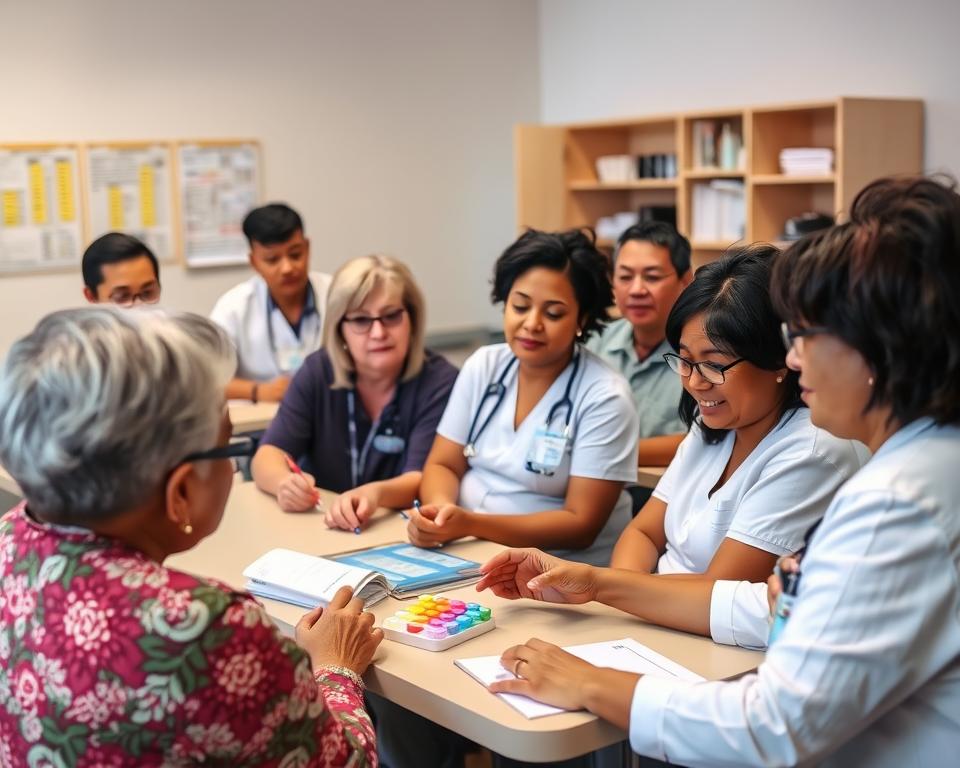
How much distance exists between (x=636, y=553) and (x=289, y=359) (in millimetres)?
2643

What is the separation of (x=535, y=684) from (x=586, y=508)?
3.50 feet

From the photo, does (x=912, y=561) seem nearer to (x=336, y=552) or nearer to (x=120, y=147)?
(x=336, y=552)

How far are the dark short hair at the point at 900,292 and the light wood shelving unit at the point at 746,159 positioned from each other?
3.85 m

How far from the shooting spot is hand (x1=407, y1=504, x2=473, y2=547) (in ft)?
8.19

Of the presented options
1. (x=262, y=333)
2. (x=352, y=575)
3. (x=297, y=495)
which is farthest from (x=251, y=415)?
(x=352, y=575)

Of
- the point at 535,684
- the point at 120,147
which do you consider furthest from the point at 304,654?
the point at 120,147

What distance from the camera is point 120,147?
5656 millimetres

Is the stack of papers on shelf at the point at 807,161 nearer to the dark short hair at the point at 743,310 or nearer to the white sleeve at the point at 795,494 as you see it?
the dark short hair at the point at 743,310

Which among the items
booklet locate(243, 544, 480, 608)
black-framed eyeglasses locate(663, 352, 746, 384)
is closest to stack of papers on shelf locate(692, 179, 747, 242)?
black-framed eyeglasses locate(663, 352, 746, 384)

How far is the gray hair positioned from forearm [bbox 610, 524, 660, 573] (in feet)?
4.07

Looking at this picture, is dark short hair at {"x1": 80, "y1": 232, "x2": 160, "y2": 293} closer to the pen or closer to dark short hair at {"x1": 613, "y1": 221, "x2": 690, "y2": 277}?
the pen

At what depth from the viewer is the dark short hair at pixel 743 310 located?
2.10 meters

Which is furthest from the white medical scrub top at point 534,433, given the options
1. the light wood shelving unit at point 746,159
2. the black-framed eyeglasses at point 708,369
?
the light wood shelving unit at point 746,159

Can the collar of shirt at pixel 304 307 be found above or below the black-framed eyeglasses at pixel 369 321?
below
